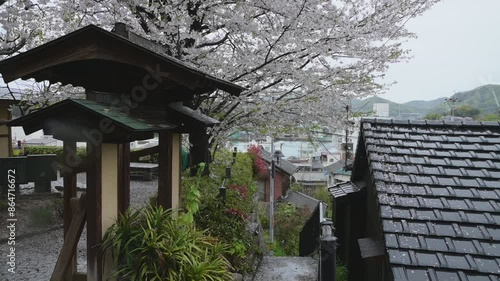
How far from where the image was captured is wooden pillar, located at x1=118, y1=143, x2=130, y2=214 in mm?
4141

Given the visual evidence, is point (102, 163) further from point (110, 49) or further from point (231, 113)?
point (231, 113)

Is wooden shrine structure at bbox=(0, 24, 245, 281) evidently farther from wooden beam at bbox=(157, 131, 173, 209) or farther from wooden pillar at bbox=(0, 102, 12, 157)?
wooden pillar at bbox=(0, 102, 12, 157)

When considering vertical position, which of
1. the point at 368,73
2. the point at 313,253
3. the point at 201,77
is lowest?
the point at 313,253

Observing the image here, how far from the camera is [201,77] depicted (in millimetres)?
4094

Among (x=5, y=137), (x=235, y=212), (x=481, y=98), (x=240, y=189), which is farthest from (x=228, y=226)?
(x=481, y=98)

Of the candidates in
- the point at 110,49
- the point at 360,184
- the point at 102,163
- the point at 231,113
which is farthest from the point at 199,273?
the point at 231,113

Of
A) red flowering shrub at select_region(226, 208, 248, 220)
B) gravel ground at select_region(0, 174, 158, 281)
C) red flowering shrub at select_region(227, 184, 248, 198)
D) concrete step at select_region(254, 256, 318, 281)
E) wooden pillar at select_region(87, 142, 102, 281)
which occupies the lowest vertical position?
concrete step at select_region(254, 256, 318, 281)

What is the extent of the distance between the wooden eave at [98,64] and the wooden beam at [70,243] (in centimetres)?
137

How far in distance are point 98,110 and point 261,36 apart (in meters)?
5.34

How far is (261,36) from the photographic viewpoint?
26.5 ft

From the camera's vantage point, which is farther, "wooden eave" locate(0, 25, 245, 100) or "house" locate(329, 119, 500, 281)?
"wooden eave" locate(0, 25, 245, 100)

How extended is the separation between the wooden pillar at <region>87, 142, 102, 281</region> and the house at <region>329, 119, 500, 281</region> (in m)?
2.94

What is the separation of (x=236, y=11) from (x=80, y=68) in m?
4.80

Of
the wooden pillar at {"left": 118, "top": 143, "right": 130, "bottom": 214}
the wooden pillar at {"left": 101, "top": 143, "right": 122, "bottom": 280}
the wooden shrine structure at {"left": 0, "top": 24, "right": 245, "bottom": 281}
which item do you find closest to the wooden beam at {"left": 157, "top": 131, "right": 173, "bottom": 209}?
the wooden shrine structure at {"left": 0, "top": 24, "right": 245, "bottom": 281}
